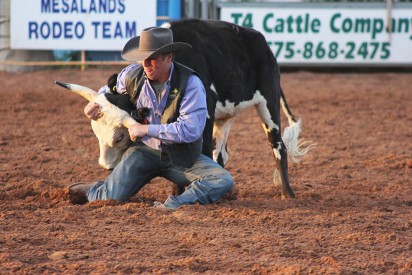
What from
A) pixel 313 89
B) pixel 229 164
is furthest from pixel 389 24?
pixel 229 164

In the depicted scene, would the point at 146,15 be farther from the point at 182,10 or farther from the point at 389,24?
the point at 389,24

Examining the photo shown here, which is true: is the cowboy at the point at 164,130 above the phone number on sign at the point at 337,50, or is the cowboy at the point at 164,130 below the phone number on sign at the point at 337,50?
above

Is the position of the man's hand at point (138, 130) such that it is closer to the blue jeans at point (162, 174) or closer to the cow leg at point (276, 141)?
the blue jeans at point (162, 174)

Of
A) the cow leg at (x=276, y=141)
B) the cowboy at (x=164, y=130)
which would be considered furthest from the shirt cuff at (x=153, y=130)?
the cow leg at (x=276, y=141)

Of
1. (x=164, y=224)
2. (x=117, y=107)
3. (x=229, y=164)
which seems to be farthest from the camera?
(x=229, y=164)

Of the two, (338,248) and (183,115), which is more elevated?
(183,115)

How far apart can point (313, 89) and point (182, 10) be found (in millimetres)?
2800

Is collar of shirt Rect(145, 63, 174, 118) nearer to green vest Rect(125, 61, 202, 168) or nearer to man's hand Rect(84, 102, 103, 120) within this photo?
green vest Rect(125, 61, 202, 168)

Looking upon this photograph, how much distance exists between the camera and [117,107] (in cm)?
630

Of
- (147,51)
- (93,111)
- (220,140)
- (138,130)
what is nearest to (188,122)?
(138,130)

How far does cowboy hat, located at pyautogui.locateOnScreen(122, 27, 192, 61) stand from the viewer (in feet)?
19.7

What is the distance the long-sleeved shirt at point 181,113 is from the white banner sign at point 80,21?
846 centimetres

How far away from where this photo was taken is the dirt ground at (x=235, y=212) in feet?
16.8

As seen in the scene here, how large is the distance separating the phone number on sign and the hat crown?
9359 millimetres
